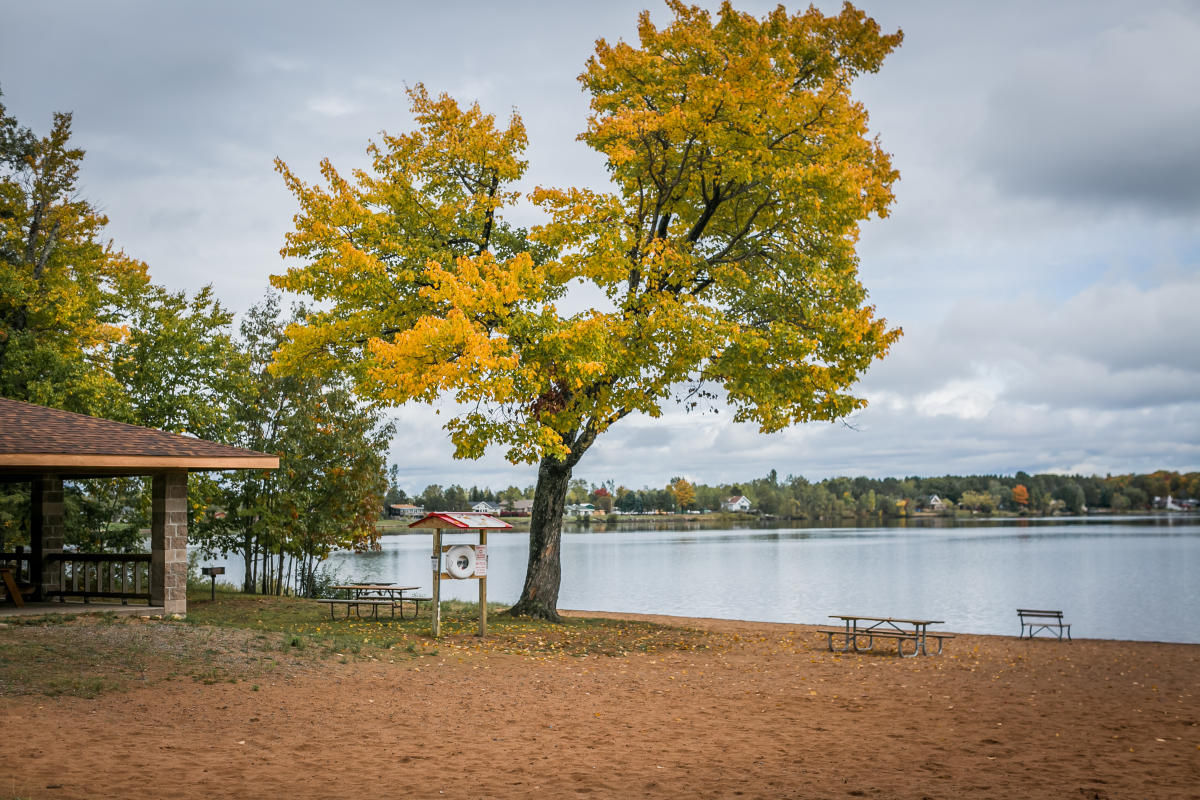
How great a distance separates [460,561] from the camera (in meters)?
14.0

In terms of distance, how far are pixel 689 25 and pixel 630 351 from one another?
19.3ft

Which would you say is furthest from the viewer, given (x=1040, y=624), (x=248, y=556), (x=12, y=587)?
(x=248, y=556)

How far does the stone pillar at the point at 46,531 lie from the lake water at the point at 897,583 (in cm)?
1235

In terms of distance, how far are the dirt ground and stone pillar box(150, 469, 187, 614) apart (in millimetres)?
4491

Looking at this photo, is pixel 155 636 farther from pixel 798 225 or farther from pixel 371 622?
pixel 798 225

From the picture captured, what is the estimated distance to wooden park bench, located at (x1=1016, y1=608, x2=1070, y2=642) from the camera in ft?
55.6

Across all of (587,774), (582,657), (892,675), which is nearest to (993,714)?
(892,675)

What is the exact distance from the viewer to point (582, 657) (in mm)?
A: 12773

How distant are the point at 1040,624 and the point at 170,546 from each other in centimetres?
1902

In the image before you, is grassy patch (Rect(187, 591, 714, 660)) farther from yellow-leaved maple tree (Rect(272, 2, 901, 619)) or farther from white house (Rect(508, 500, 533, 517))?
white house (Rect(508, 500, 533, 517))

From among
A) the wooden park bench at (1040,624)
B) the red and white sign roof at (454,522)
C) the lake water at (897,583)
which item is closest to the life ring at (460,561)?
the red and white sign roof at (454,522)

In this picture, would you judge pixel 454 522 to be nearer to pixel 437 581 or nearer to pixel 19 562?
pixel 437 581

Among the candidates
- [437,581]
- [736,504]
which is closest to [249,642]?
[437,581]

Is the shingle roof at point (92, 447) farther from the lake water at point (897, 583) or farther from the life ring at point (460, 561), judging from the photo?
the lake water at point (897, 583)
